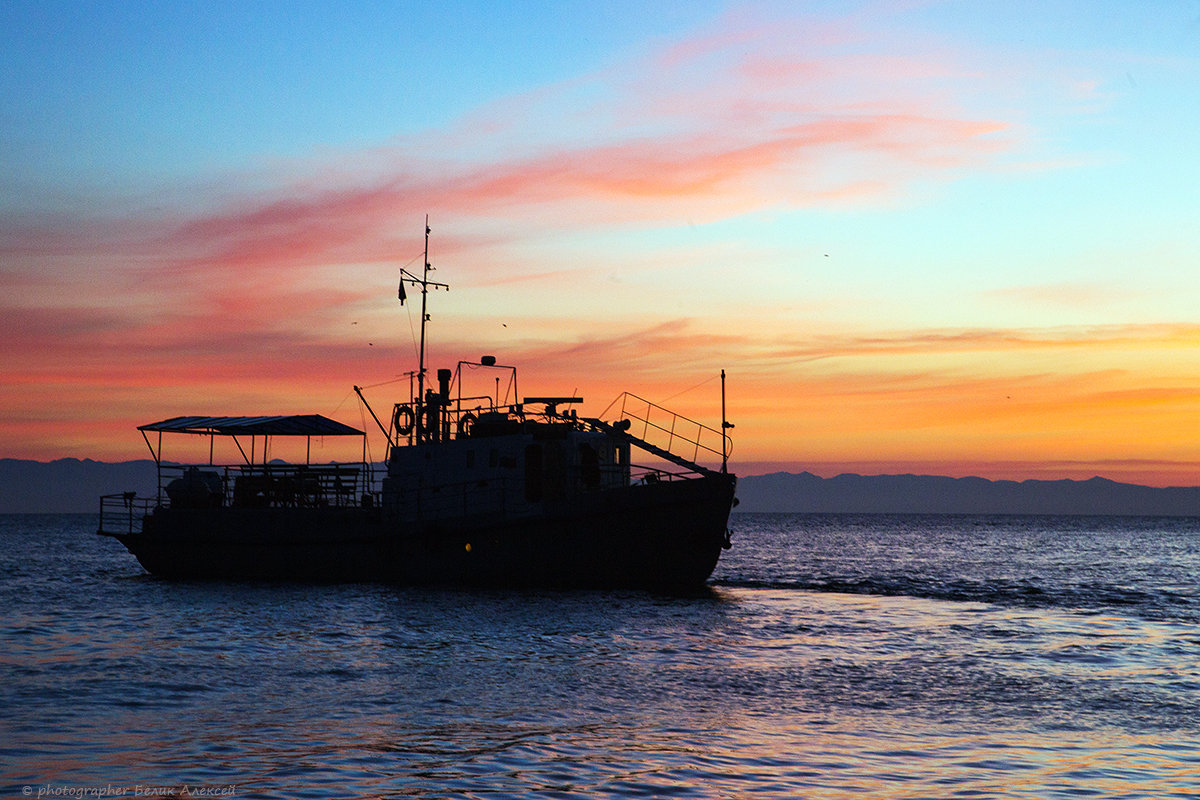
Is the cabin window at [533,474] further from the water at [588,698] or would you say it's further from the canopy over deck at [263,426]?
the canopy over deck at [263,426]

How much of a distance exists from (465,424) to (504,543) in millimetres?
5627

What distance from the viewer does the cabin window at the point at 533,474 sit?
33219mm

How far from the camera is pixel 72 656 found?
67.5ft

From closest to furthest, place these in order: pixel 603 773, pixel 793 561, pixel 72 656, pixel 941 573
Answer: pixel 603 773 < pixel 72 656 < pixel 941 573 < pixel 793 561

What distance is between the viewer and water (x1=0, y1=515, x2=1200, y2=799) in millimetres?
10984

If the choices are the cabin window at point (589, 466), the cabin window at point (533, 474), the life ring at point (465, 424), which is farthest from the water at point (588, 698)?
the life ring at point (465, 424)

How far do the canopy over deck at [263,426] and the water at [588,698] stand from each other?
7287mm

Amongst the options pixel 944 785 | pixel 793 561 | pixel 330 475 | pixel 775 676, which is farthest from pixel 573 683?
pixel 793 561

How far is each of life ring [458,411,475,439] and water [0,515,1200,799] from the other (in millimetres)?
5971

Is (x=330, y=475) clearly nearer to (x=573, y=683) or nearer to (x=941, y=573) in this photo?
(x=573, y=683)

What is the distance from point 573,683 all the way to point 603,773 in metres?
6.31

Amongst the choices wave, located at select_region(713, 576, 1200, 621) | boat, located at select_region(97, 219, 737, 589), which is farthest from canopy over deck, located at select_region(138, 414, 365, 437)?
wave, located at select_region(713, 576, 1200, 621)

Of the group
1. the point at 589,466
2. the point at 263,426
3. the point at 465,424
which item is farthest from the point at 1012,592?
the point at 263,426

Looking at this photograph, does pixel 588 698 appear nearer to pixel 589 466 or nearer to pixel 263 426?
pixel 589 466
